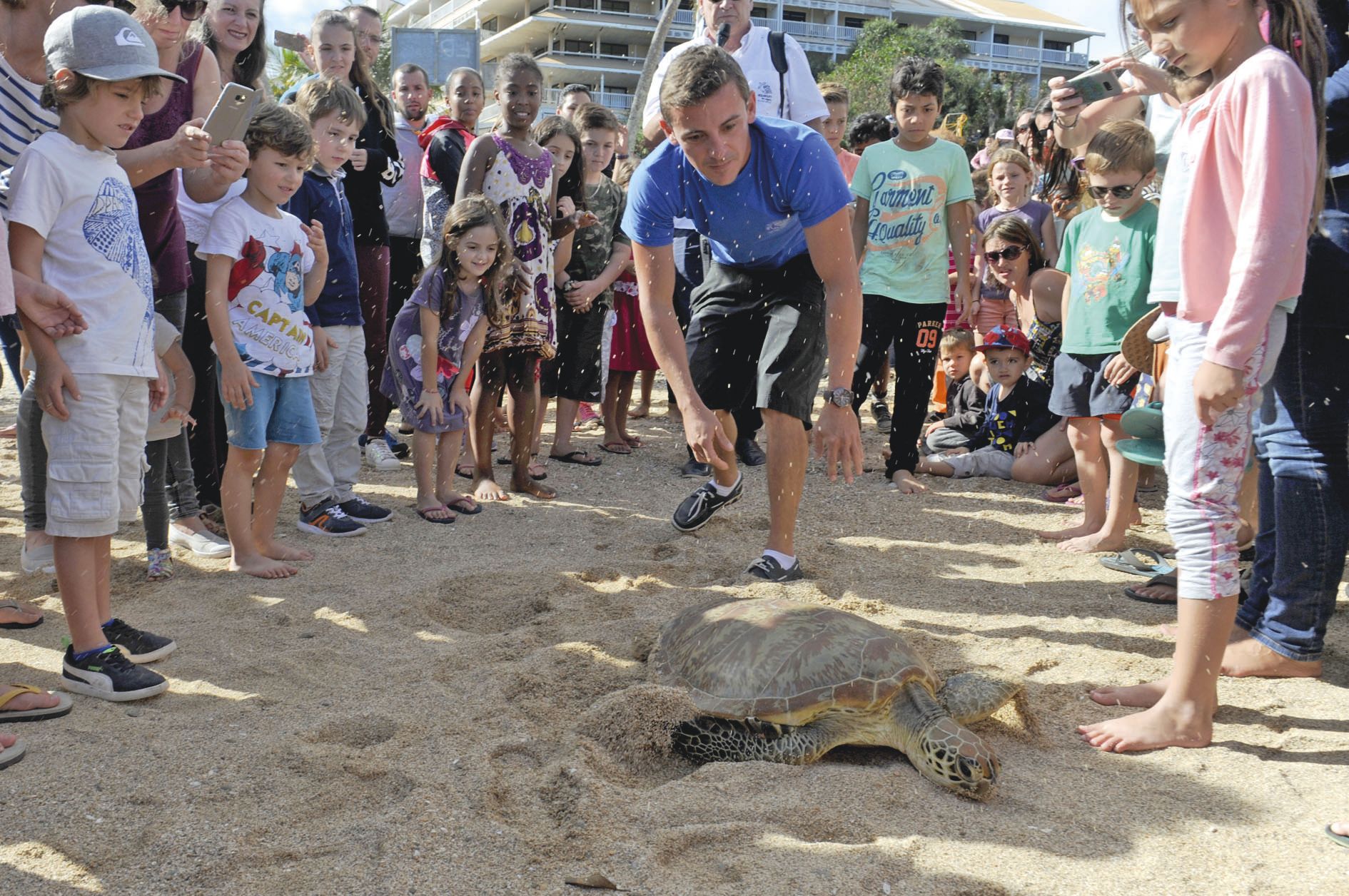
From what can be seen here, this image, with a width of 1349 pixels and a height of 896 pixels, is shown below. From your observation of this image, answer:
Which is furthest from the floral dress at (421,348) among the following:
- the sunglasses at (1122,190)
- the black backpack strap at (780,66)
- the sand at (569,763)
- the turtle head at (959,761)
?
the turtle head at (959,761)

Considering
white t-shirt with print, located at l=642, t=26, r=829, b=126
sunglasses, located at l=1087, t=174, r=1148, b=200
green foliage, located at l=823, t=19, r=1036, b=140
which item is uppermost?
green foliage, located at l=823, t=19, r=1036, b=140

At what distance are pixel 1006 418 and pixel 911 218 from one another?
1.38 meters

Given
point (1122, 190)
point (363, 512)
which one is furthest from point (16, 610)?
point (1122, 190)

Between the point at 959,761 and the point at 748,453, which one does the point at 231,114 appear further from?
the point at 748,453

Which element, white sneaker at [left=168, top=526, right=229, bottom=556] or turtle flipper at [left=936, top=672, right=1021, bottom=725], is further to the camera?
white sneaker at [left=168, top=526, right=229, bottom=556]

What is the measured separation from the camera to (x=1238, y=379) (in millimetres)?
2193

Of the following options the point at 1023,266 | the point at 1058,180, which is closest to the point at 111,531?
the point at 1023,266

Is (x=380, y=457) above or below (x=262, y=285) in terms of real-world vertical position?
below

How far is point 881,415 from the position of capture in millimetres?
6980

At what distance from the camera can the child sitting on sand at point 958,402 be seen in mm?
6012

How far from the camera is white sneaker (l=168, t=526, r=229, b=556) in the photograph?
3805mm

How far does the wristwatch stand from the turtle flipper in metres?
0.98

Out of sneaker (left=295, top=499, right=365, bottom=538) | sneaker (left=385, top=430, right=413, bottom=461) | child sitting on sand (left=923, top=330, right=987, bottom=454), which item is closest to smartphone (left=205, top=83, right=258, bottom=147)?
sneaker (left=295, top=499, right=365, bottom=538)

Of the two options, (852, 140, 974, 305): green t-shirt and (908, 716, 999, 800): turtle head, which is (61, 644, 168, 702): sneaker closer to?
(908, 716, 999, 800): turtle head
